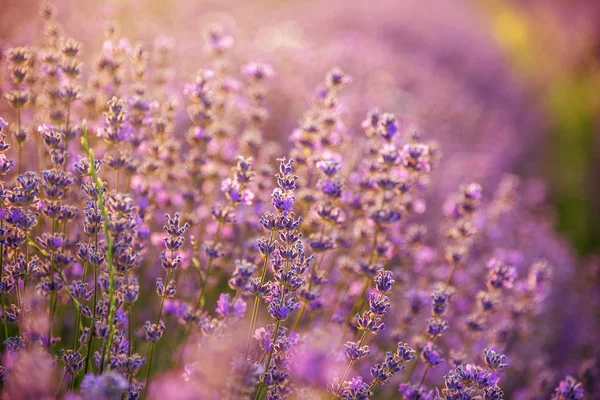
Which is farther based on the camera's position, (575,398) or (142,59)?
(142,59)

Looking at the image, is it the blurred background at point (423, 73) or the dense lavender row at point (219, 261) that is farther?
the blurred background at point (423, 73)

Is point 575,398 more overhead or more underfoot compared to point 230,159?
more underfoot

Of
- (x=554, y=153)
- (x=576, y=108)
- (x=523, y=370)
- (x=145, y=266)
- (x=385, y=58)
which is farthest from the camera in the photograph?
(x=576, y=108)

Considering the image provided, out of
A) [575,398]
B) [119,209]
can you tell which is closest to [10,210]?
[119,209]

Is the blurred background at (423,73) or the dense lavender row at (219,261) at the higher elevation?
the blurred background at (423,73)

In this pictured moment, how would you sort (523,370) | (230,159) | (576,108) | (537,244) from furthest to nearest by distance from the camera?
(576,108) < (537,244) < (523,370) < (230,159)

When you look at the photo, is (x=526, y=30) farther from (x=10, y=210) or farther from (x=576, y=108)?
(x=10, y=210)
